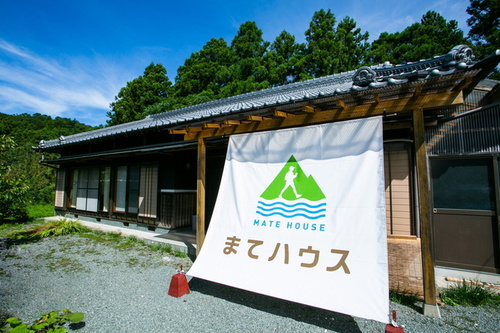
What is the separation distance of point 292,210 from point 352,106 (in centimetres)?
155

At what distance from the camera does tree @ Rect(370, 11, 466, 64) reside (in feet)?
46.5

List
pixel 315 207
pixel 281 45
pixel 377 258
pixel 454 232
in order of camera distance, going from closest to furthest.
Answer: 1. pixel 377 258
2. pixel 315 207
3. pixel 454 232
4. pixel 281 45

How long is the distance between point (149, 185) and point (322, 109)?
5590 mm

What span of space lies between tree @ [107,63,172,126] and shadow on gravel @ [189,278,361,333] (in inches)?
746

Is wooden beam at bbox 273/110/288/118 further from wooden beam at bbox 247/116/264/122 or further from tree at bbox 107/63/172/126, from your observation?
tree at bbox 107/63/172/126

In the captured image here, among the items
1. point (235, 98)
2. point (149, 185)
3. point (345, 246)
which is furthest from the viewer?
point (235, 98)

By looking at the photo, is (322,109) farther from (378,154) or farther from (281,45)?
(281,45)

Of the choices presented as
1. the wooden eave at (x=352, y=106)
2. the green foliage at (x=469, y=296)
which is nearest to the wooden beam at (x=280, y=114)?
the wooden eave at (x=352, y=106)

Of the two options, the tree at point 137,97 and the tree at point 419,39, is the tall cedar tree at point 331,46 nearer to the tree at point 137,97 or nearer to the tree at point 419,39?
the tree at point 419,39

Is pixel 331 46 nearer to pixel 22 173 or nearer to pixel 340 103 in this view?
pixel 340 103

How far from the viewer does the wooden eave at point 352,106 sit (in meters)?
2.72

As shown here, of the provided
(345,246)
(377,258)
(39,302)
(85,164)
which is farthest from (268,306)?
(85,164)

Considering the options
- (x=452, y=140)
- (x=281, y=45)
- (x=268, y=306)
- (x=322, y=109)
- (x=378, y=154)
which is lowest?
(x=268, y=306)

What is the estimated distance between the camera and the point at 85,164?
9305mm
